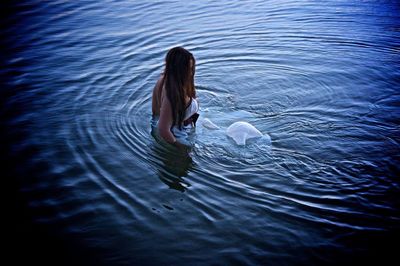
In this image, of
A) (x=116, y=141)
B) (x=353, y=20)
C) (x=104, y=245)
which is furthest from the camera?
(x=353, y=20)

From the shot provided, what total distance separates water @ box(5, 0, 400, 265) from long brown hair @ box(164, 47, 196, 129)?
838 mm

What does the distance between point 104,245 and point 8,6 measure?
34.1ft

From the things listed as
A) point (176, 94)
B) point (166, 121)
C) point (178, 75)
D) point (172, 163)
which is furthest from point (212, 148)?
point (178, 75)

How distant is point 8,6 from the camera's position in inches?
440

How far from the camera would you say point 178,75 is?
4.50 metres

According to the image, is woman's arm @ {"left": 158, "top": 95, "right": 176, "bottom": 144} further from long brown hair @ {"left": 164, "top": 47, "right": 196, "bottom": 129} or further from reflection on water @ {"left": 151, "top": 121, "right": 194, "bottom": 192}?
reflection on water @ {"left": 151, "top": 121, "right": 194, "bottom": 192}

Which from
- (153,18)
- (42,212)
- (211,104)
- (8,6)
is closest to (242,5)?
(153,18)

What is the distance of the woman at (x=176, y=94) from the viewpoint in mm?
4438

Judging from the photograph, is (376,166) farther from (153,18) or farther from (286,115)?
(153,18)

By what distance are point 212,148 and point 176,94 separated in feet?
3.35

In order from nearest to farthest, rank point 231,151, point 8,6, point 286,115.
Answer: point 231,151, point 286,115, point 8,6

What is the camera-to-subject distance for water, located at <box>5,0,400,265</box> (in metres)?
3.72

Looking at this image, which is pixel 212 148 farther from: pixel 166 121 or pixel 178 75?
pixel 178 75

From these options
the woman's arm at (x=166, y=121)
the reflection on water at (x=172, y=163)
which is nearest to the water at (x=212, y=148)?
the reflection on water at (x=172, y=163)
